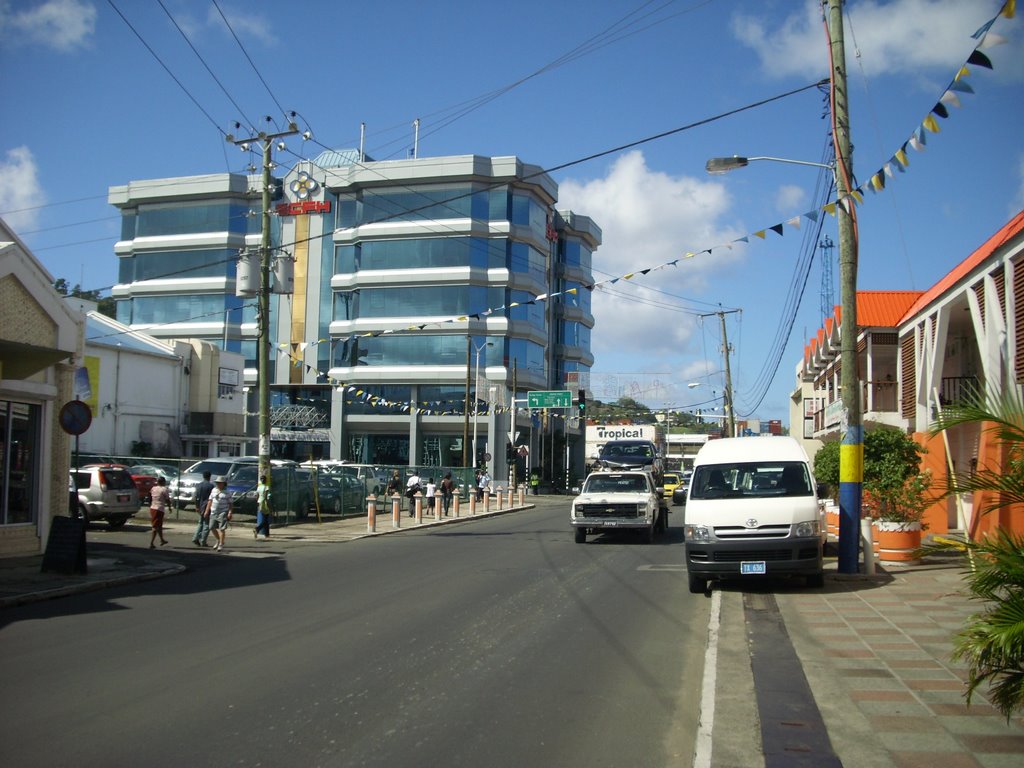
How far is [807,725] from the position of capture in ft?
20.8

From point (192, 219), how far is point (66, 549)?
49962mm

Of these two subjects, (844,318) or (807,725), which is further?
(844,318)

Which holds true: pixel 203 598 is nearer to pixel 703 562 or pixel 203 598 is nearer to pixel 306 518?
pixel 703 562

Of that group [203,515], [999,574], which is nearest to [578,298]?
[203,515]

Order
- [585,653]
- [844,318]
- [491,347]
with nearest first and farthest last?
[585,653] < [844,318] < [491,347]

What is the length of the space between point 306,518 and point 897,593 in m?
20.2

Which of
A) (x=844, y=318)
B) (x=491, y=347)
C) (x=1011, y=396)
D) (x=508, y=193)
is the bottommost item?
(x=1011, y=396)

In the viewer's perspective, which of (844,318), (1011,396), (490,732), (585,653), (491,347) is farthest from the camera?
(491,347)

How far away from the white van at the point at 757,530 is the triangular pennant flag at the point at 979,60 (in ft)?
19.6

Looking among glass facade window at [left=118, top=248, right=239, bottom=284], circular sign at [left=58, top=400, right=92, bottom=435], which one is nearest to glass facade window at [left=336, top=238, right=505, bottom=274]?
glass facade window at [left=118, top=248, right=239, bottom=284]

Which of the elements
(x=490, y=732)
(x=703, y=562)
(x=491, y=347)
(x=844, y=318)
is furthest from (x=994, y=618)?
(x=491, y=347)

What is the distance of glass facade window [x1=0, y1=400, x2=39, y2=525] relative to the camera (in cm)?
1673

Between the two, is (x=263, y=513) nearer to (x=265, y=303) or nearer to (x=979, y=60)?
(x=265, y=303)

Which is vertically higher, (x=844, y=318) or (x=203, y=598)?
(x=844, y=318)
